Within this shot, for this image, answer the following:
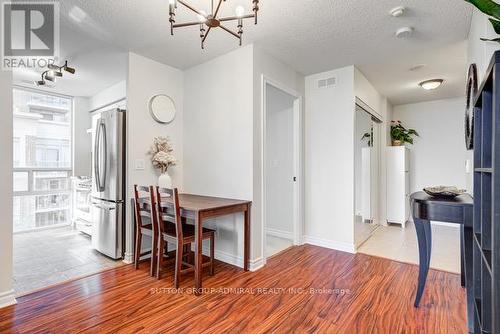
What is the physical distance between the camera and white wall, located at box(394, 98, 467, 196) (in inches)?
204

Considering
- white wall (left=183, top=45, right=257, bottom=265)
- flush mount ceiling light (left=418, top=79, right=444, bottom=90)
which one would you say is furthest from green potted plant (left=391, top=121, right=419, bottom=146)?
white wall (left=183, top=45, right=257, bottom=265)

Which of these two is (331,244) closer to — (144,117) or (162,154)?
(162,154)

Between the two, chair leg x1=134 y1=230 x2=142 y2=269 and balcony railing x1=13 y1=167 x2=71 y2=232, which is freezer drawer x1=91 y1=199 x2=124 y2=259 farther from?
balcony railing x1=13 y1=167 x2=71 y2=232

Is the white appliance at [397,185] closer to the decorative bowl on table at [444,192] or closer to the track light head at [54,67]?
the decorative bowl on table at [444,192]

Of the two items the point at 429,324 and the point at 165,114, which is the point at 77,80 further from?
the point at 429,324

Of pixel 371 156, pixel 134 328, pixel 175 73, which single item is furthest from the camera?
pixel 371 156

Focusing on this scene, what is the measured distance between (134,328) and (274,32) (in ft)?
9.64

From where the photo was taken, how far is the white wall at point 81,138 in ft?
16.8

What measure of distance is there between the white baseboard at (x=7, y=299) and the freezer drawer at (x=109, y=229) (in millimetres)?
1043

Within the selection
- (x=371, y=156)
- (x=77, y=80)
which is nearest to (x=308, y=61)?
(x=371, y=156)

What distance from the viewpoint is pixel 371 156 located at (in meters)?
4.54

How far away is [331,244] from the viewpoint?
11.9 feet

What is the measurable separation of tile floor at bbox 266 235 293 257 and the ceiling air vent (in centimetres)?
242

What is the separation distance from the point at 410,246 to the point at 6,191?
4807mm
